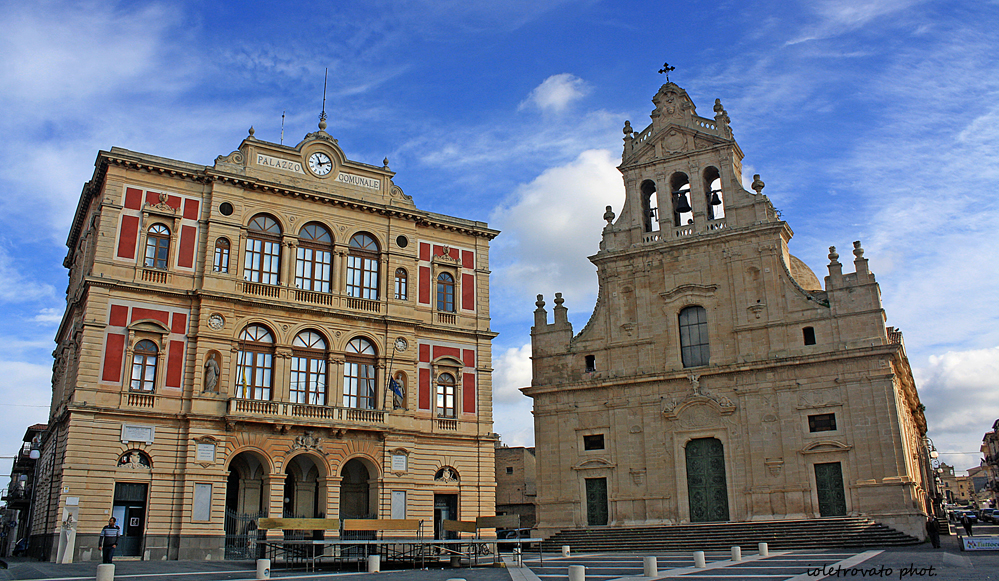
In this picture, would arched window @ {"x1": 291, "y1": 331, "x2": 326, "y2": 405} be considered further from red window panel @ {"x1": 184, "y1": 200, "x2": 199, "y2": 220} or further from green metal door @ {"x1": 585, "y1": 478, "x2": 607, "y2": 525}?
green metal door @ {"x1": 585, "y1": 478, "x2": 607, "y2": 525}

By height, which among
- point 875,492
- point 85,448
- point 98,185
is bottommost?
point 875,492

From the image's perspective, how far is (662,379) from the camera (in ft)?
114

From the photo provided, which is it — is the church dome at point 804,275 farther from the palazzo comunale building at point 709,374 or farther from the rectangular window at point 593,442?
the rectangular window at point 593,442

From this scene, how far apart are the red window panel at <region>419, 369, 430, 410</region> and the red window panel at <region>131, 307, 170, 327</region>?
10.7 metres

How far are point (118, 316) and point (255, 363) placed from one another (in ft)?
17.4

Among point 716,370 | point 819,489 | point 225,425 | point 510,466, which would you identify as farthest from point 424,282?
point 510,466

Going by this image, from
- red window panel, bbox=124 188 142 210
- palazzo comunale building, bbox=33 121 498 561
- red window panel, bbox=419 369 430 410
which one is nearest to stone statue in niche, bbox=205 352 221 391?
palazzo comunale building, bbox=33 121 498 561

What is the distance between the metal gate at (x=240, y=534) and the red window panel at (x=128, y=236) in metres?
10.6

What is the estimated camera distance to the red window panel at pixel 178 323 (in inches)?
1212

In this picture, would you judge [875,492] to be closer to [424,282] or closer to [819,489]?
[819,489]

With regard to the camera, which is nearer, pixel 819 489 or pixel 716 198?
pixel 819 489

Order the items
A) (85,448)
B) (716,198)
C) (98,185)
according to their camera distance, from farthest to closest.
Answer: (716,198) < (98,185) < (85,448)

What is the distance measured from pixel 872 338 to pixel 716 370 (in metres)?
6.16

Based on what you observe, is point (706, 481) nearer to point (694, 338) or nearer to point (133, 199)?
point (694, 338)
